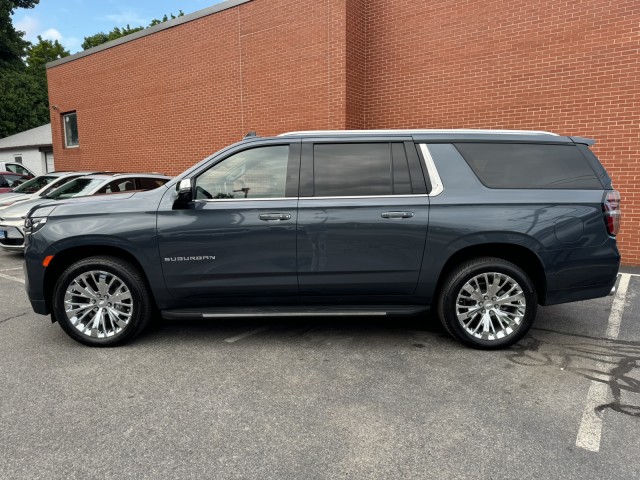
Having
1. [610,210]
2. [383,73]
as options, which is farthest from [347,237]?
[383,73]

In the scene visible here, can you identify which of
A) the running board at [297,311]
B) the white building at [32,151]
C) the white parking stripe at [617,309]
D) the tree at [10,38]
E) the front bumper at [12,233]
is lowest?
the white parking stripe at [617,309]

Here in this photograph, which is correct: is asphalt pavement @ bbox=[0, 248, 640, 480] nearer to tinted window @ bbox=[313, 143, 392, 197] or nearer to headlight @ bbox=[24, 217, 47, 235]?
headlight @ bbox=[24, 217, 47, 235]

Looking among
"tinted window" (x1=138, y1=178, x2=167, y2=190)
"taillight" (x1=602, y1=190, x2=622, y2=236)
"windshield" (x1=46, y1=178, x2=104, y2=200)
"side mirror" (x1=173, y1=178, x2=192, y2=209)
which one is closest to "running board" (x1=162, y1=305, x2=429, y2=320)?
"side mirror" (x1=173, y1=178, x2=192, y2=209)

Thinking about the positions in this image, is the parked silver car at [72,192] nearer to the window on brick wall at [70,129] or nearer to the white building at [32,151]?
the window on brick wall at [70,129]

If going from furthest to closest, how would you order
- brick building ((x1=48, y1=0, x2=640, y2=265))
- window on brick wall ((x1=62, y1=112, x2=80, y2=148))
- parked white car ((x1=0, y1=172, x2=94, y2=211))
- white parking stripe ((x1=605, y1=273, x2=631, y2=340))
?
window on brick wall ((x1=62, y1=112, x2=80, y2=148)), parked white car ((x1=0, y1=172, x2=94, y2=211)), brick building ((x1=48, y1=0, x2=640, y2=265)), white parking stripe ((x1=605, y1=273, x2=631, y2=340))

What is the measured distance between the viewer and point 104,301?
4199 millimetres

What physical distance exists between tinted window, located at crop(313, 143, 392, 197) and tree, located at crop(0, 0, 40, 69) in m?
40.1

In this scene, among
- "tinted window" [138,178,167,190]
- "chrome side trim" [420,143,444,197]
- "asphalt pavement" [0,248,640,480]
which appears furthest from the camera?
"tinted window" [138,178,167,190]

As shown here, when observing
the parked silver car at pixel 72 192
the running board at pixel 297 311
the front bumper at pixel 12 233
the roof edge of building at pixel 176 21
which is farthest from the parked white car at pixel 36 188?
the running board at pixel 297 311

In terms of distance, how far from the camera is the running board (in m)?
4.14

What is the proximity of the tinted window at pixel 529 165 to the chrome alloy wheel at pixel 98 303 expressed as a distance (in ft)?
10.9

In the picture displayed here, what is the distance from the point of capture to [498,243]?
4.12 meters

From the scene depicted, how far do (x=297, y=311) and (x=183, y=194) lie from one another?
1.42 meters

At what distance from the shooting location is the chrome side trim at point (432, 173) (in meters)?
4.09
